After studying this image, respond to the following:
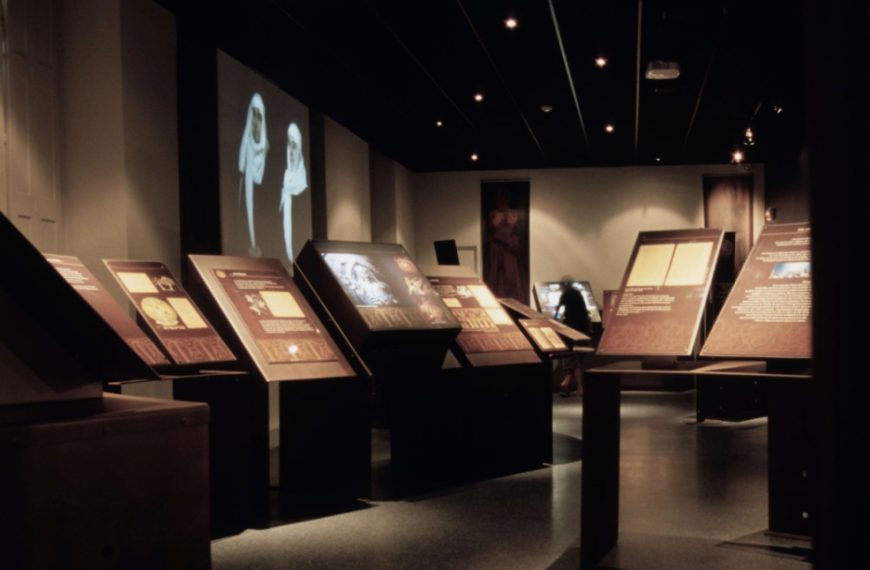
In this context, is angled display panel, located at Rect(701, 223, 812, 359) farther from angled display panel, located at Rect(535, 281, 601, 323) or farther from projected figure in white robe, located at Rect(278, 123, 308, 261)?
angled display panel, located at Rect(535, 281, 601, 323)

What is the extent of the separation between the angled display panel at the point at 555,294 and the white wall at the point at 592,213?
1.65 feet

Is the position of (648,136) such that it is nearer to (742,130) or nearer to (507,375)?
(742,130)

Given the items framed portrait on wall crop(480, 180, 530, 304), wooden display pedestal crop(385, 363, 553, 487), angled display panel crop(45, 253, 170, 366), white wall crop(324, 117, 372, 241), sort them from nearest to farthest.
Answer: angled display panel crop(45, 253, 170, 366) < wooden display pedestal crop(385, 363, 553, 487) < white wall crop(324, 117, 372, 241) < framed portrait on wall crop(480, 180, 530, 304)

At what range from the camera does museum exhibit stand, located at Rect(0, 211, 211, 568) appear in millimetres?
992

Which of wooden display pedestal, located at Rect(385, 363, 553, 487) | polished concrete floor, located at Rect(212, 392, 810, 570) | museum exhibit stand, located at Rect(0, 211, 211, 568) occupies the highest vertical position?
museum exhibit stand, located at Rect(0, 211, 211, 568)

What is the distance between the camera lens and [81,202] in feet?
18.9

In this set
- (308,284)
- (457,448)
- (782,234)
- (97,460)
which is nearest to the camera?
(97,460)

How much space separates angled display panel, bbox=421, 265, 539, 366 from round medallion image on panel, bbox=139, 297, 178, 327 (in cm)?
204

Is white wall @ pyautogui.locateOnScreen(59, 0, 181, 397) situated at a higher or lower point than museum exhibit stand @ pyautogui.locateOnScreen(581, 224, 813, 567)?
higher

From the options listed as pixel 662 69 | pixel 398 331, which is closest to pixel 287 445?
pixel 398 331

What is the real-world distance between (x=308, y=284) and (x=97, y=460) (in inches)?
165

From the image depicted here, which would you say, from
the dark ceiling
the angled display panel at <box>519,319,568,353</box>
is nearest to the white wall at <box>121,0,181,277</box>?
the dark ceiling

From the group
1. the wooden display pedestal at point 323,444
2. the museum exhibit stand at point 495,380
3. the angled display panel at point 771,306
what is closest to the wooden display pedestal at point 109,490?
the angled display panel at point 771,306

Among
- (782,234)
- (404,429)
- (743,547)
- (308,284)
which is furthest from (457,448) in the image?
(782,234)
